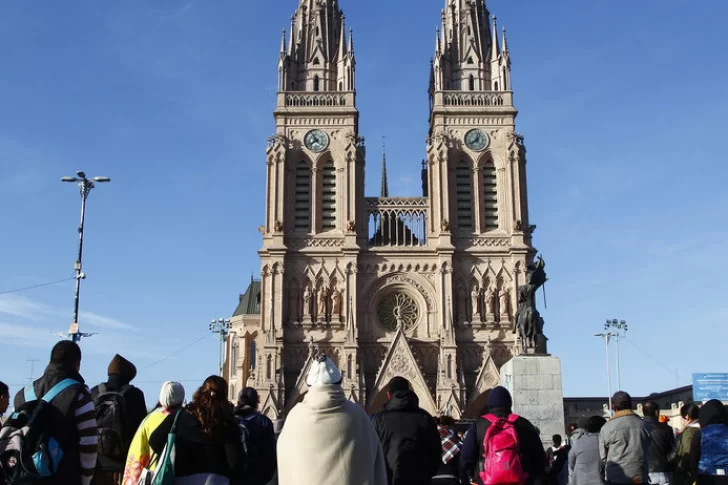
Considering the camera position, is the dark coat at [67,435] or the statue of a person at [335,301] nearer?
the dark coat at [67,435]

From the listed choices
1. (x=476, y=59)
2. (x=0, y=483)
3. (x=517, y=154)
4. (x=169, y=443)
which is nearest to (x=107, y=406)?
(x=0, y=483)

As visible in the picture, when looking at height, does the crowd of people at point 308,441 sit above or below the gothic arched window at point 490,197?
below

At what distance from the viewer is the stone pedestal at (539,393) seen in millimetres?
22422

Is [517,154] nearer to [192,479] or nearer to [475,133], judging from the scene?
[475,133]

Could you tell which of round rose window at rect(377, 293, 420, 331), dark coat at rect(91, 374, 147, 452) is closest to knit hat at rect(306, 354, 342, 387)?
dark coat at rect(91, 374, 147, 452)

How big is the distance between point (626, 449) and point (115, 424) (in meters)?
6.00

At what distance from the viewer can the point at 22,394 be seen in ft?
28.8

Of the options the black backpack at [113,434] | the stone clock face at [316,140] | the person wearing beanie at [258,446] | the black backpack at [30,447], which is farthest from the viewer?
the stone clock face at [316,140]

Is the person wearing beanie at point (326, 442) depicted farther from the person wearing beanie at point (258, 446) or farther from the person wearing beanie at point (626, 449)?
the person wearing beanie at point (626, 449)

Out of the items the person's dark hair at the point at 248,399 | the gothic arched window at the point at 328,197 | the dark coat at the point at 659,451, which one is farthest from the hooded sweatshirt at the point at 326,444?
the gothic arched window at the point at 328,197

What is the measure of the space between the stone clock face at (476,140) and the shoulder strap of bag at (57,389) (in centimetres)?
4804

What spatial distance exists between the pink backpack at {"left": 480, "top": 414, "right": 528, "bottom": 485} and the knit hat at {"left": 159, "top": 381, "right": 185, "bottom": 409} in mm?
3000

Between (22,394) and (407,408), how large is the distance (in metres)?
3.86

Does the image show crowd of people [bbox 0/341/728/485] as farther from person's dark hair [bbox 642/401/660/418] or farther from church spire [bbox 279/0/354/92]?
church spire [bbox 279/0/354/92]
